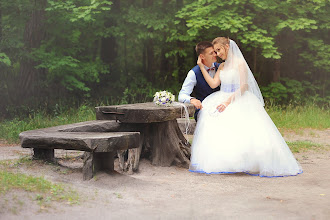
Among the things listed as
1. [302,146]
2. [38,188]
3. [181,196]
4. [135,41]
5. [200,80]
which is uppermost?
[135,41]

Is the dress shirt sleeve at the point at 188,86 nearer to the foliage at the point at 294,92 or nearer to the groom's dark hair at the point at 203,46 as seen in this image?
the groom's dark hair at the point at 203,46

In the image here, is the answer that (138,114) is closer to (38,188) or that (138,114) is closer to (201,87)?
(201,87)

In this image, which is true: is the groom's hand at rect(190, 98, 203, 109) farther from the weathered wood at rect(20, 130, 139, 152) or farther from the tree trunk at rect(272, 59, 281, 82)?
the tree trunk at rect(272, 59, 281, 82)

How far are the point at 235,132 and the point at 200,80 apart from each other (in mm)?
1093

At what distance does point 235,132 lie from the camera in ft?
21.1

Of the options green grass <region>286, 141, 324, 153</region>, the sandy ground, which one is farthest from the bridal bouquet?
green grass <region>286, 141, 324, 153</region>

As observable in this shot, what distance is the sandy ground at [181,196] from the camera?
4.28m

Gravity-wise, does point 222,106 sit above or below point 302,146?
above

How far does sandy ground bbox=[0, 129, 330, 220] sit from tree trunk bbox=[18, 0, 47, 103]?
7267 mm

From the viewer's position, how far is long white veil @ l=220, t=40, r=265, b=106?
22.0 ft

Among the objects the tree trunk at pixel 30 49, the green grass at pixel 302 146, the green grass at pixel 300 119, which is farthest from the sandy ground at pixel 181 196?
the tree trunk at pixel 30 49

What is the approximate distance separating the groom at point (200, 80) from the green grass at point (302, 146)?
2320 millimetres

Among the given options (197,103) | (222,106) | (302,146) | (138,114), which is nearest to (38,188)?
(138,114)

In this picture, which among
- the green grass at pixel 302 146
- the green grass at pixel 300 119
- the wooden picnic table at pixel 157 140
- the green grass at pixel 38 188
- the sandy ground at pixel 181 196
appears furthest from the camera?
the green grass at pixel 300 119
